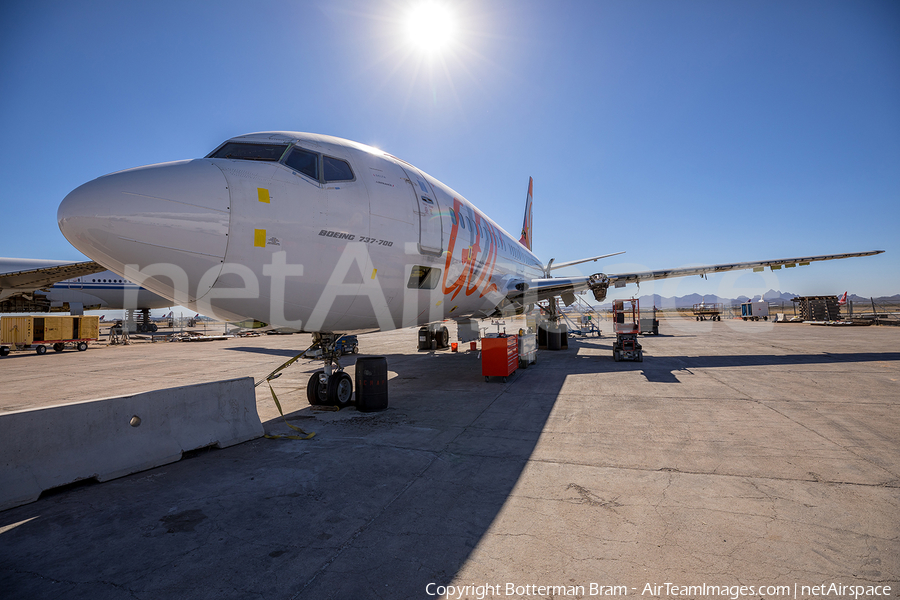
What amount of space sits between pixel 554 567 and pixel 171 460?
476 centimetres

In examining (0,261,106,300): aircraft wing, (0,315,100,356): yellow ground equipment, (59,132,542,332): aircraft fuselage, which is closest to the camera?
(59,132,542,332): aircraft fuselage

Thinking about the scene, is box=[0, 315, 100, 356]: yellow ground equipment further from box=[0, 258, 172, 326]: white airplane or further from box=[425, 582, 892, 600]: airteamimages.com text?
box=[425, 582, 892, 600]: airteamimages.com text

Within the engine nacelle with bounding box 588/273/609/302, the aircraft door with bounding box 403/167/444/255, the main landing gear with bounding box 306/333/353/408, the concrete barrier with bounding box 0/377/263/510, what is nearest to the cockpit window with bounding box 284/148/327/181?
the aircraft door with bounding box 403/167/444/255

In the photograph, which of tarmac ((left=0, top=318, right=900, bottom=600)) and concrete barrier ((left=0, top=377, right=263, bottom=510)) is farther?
concrete barrier ((left=0, top=377, right=263, bottom=510))

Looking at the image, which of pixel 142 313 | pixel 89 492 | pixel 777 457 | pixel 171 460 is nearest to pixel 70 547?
pixel 89 492

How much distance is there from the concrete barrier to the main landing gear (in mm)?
1650

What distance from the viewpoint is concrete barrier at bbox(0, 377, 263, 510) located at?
3838 mm

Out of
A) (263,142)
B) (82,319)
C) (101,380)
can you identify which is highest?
Answer: (263,142)

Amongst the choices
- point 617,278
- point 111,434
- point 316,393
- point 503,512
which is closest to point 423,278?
point 316,393

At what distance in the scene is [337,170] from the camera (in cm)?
560

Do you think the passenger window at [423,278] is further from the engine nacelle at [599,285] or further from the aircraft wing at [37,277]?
the aircraft wing at [37,277]

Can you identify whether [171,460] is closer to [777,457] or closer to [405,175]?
[405,175]

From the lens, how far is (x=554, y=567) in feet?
8.57

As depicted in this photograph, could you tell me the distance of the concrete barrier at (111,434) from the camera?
3.84 meters
